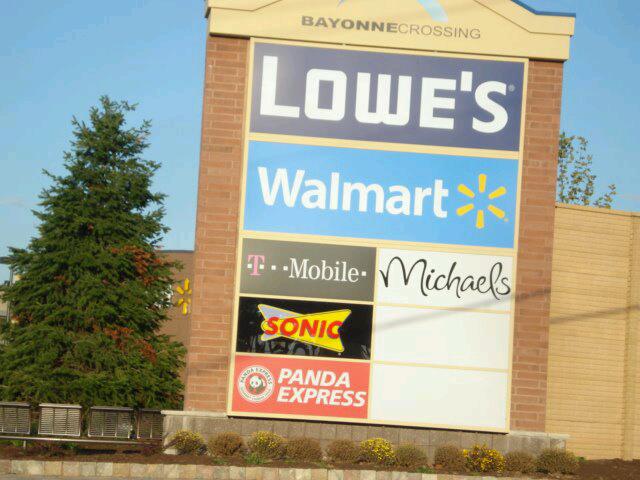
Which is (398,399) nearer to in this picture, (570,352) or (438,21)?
(570,352)

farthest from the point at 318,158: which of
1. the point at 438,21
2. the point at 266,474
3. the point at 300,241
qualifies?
the point at 266,474

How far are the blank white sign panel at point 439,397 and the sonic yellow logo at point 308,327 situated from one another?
0.82 m

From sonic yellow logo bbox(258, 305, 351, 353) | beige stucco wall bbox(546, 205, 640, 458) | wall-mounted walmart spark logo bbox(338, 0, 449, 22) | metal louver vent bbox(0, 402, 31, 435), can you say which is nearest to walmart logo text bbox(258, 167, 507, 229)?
sonic yellow logo bbox(258, 305, 351, 353)

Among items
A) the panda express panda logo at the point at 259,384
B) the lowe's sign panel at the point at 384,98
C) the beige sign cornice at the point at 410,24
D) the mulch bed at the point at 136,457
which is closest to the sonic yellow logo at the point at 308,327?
the panda express panda logo at the point at 259,384

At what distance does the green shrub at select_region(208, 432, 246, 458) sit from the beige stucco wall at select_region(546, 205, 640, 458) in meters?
6.10

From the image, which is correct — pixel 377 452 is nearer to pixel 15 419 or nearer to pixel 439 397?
pixel 439 397

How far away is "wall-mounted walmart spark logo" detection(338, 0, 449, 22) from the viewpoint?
56.1 ft

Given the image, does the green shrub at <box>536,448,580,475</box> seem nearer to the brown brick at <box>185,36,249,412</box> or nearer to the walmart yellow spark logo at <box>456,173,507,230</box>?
the walmart yellow spark logo at <box>456,173,507,230</box>

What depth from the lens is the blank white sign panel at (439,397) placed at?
54.0 feet

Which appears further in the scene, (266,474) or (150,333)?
(150,333)

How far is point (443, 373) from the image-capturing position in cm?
1656

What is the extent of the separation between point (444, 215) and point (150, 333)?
10.3 metres

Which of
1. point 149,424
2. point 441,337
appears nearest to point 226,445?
point 149,424

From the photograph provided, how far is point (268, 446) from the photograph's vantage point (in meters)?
15.8
